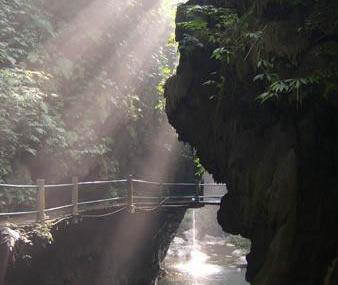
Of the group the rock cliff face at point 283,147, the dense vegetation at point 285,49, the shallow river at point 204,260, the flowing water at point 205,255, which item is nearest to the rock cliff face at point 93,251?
the shallow river at point 204,260

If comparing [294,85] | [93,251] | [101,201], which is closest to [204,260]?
[93,251]

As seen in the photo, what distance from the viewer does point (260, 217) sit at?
8.65m

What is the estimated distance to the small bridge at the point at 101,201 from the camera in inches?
417

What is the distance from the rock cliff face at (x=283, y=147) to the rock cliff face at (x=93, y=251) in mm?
4274

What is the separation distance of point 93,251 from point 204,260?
15369 millimetres

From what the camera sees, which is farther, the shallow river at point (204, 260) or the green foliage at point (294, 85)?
the shallow river at point (204, 260)

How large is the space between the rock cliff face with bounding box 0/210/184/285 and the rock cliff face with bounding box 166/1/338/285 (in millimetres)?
4274

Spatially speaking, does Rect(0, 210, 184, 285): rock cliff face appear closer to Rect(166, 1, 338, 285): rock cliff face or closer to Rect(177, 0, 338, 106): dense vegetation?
Rect(166, 1, 338, 285): rock cliff face

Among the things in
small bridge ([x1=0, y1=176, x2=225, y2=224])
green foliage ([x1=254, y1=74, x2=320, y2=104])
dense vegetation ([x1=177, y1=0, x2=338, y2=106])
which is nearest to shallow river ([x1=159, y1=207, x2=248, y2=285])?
small bridge ([x1=0, y1=176, x2=225, y2=224])

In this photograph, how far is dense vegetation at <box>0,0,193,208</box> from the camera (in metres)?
13.1

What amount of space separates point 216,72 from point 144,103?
9.26m

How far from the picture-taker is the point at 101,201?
45.3ft

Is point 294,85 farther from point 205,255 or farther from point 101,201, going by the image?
point 205,255

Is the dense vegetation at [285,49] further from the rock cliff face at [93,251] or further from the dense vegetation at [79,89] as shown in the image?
the dense vegetation at [79,89]
